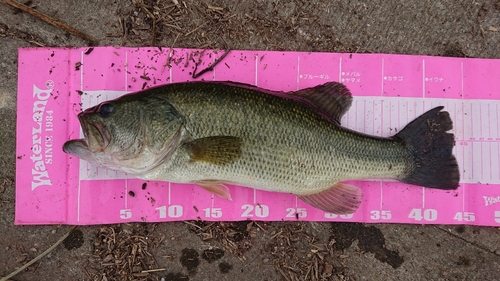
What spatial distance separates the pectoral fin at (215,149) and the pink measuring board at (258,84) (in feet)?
1.87

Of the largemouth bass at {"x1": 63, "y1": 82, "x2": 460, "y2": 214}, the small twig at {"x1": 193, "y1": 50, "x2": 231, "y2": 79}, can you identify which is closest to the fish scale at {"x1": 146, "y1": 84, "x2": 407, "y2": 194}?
the largemouth bass at {"x1": 63, "y1": 82, "x2": 460, "y2": 214}

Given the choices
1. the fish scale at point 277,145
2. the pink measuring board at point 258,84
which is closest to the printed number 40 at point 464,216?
the pink measuring board at point 258,84

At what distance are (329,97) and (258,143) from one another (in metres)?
0.65

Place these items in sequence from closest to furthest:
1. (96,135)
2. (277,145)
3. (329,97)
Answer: (96,135), (277,145), (329,97)

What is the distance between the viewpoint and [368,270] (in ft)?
9.23

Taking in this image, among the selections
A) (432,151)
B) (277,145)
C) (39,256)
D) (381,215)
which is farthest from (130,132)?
(432,151)

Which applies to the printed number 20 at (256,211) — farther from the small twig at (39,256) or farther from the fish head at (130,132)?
the small twig at (39,256)

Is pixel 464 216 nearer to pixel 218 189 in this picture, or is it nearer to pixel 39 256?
pixel 218 189

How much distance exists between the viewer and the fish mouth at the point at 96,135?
2.26 meters

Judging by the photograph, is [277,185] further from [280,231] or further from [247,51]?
[247,51]

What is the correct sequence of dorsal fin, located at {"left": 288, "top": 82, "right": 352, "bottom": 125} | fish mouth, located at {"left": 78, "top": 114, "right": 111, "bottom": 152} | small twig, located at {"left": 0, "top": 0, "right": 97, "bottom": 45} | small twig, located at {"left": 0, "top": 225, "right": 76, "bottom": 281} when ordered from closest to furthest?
fish mouth, located at {"left": 78, "top": 114, "right": 111, "bottom": 152}
dorsal fin, located at {"left": 288, "top": 82, "right": 352, "bottom": 125}
small twig, located at {"left": 0, "top": 225, "right": 76, "bottom": 281}
small twig, located at {"left": 0, "top": 0, "right": 97, "bottom": 45}

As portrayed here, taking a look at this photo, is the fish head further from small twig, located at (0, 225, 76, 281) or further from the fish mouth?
small twig, located at (0, 225, 76, 281)

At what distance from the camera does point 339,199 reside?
8.48 ft

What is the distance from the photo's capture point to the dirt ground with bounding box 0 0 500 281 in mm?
2785
